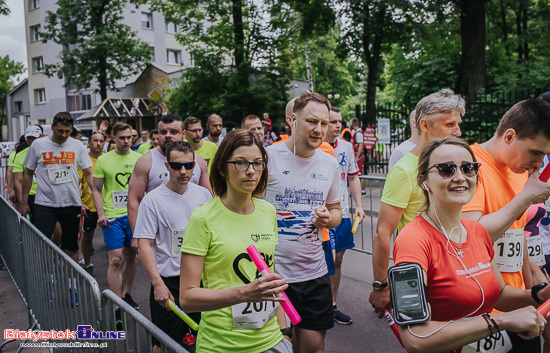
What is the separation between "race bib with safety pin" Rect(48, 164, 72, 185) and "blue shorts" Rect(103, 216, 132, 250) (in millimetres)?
1011

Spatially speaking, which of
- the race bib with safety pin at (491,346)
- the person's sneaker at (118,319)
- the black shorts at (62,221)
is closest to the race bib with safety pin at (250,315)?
the person's sneaker at (118,319)

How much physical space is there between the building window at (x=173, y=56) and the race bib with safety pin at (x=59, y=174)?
128ft

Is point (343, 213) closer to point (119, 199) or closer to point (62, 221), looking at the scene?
point (119, 199)

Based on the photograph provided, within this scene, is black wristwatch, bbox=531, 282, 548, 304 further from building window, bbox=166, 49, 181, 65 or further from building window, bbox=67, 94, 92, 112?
building window, bbox=67, 94, 92, 112

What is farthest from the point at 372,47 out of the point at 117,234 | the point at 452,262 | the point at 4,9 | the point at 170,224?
the point at 452,262

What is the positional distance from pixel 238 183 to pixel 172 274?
1699mm

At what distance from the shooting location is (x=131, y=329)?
8.43 ft

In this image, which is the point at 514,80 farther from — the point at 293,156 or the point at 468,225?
the point at 468,225

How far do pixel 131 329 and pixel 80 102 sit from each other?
4568cm

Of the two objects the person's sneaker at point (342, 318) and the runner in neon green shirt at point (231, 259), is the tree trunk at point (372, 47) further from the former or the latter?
the runner in neon green shirt at point (231, 259)

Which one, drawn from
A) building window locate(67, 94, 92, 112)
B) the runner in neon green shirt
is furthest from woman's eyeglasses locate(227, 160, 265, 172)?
building window locate(67, 94, 92, 112)

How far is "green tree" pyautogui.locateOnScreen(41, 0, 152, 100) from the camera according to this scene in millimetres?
27438

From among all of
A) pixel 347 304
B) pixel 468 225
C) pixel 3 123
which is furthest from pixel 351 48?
pixel 3 123

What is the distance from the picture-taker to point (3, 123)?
59062 millimetres
